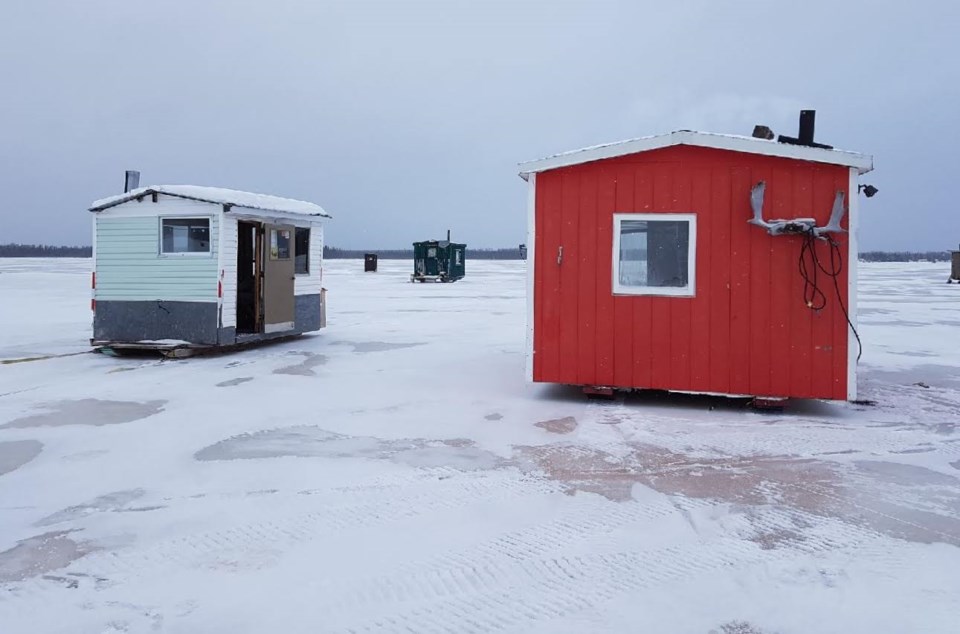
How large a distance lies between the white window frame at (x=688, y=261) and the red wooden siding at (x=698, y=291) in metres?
0.06

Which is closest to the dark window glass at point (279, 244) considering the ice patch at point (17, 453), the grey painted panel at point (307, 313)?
the grey painted panel at point (307, 313)

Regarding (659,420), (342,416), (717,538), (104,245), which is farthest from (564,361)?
(104,245)

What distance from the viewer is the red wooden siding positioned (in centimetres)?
→ 795

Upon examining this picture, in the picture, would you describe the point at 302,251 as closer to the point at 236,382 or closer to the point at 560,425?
the point at 236,382

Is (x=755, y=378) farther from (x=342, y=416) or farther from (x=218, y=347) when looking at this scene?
(x=218, y=347)

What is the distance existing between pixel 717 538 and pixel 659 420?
3303mm

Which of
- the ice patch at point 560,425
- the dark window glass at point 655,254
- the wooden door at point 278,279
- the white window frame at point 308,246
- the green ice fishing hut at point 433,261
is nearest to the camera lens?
the ice patch at point 560,425

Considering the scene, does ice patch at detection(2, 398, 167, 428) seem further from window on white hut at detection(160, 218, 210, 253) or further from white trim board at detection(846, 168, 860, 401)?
white trim board at detection(846, 168, 860, 401)

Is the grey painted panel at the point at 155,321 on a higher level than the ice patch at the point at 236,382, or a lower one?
higher

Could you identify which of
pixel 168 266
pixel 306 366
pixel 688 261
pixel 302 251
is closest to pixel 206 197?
pixel 168 266

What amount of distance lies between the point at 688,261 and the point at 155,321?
909 cm

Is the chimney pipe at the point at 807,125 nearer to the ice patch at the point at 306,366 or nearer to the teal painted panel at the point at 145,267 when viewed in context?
the ice patch at the point at 306,366

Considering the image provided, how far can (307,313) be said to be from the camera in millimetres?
14695

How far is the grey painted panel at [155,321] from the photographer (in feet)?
39.2
